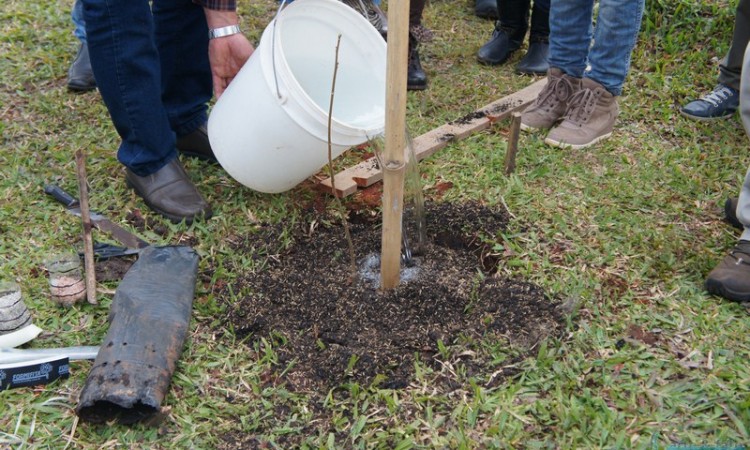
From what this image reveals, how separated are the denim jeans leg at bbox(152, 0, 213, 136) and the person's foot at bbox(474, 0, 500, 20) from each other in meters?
2.32

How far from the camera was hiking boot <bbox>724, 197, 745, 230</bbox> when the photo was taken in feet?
8.39

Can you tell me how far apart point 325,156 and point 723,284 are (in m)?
1.35

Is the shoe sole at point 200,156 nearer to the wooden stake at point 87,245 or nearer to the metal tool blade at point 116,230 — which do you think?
the metal tool blade at point 116,230

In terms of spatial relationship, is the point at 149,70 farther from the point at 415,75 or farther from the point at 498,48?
the point at 498,48

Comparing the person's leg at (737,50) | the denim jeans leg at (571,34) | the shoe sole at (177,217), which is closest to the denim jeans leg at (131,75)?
the shoe sole at (177,217)

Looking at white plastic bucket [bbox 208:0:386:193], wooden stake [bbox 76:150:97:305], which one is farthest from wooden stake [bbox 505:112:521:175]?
wooden stake [bbox 76:150:97:305]

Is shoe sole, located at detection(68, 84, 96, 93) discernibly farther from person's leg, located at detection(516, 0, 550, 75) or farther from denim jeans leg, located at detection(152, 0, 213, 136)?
person's leg, located at detection(516, 0, 550, 75)

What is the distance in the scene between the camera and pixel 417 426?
5.80 ft

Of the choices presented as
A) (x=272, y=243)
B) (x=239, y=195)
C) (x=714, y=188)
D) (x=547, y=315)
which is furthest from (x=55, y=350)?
(x=714, y=188)

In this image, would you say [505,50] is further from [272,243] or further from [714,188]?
[272,243]

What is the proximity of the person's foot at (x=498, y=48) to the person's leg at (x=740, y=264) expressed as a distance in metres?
1.80

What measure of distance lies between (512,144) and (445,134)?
0.41 meters

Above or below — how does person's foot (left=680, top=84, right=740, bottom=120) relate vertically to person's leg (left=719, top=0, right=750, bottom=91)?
below

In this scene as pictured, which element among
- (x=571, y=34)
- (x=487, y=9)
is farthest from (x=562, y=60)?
(x=487, y=9)
